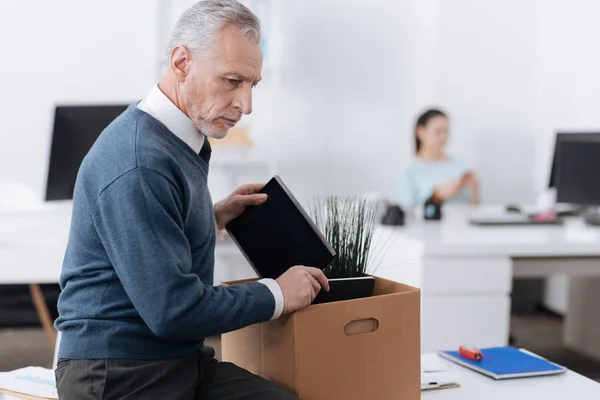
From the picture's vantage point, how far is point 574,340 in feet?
14.4

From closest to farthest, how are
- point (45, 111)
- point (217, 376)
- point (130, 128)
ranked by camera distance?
point (130, 128), point (217, 376), point (45, 111)

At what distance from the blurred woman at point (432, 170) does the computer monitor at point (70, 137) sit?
2.01m

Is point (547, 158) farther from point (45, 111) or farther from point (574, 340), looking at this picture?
point (45, 111)

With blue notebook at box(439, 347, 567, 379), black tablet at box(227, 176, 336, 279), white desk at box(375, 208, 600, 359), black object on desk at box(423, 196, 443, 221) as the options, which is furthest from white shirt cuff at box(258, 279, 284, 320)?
black object on desk at box(423, 196, 443, 221)

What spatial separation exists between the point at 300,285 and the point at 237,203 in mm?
302

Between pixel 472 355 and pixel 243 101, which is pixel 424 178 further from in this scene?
pixel 243 101

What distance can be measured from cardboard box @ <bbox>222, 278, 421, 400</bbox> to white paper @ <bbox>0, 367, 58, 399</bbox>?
0.45 m

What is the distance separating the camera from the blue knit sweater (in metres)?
1.43

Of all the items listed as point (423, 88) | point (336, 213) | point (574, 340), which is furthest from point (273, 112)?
point (336, 213)

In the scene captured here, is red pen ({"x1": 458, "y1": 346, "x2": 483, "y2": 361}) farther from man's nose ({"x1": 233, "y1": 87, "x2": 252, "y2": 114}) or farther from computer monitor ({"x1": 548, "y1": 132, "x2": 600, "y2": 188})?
computer monitor ({"x1": 548, "y1": 132, "x2": 600, "y2": 188})

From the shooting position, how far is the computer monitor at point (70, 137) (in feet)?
10.7

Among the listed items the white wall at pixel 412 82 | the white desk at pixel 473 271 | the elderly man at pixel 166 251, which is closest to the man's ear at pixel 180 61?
the elderly man at pixel 166 251

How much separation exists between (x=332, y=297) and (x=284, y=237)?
16 cm

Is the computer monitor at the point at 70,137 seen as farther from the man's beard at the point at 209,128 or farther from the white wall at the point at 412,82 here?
the white wall at the point at 412,82
